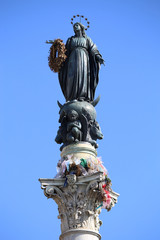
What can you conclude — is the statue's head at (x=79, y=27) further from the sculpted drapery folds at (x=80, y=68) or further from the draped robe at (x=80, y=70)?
the draped robe at (x=80, y=70)

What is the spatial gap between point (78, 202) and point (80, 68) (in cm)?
572

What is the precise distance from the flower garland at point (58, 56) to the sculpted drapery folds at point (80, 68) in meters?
0.30

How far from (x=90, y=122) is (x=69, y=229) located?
14.1 ft

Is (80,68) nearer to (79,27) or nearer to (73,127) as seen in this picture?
(79,27)

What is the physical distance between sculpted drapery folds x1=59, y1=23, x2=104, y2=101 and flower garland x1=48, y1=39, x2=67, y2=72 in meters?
0.30

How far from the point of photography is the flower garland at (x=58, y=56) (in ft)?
65.3

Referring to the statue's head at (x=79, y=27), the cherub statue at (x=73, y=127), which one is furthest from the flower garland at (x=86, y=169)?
the statue's head at (x=79, y=27)

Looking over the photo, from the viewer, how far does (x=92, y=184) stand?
16375mm

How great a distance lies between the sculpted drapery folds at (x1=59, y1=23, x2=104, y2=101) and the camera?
63.9 feet

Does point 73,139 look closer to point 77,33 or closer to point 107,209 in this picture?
point 107,209

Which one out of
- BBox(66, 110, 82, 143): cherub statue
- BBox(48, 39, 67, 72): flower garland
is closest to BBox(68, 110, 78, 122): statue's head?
BBox(66, 110, 82, 143): cherub statue

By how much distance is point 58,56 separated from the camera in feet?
65.3

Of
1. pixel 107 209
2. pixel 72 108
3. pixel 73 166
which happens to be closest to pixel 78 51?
pixel 72 108

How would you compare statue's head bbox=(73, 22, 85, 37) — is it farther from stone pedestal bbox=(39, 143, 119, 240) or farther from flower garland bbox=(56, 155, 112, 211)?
stone pedestal bbox=(39, 143, 119, 240)
